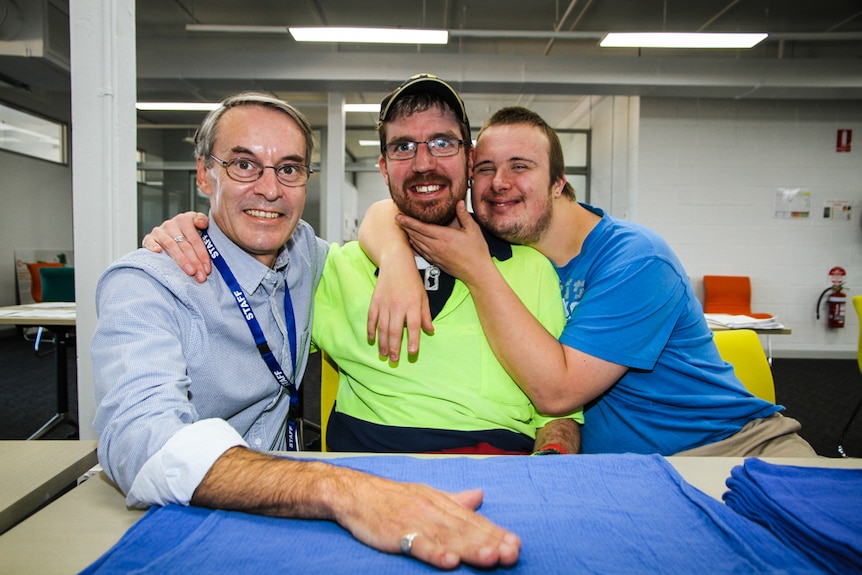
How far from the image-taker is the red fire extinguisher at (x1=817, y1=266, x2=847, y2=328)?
6703 mm

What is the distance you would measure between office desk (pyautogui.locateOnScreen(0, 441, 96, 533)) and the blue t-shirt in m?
1.18

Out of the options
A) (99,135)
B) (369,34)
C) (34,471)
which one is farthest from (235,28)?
(34,471)

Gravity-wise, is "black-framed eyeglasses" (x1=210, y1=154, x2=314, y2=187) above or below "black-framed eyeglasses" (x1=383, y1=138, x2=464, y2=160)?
below

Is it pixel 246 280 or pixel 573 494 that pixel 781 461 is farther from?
pixel 246 280

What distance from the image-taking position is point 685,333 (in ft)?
5.14

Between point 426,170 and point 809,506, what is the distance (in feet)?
3.92

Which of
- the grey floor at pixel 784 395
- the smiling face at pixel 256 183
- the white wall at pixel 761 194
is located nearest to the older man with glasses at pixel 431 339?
the smiling face at pixel 256 183

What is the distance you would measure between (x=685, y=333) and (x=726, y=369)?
0.64ft

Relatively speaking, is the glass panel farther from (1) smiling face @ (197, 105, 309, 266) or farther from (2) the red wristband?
(2) the red wristband

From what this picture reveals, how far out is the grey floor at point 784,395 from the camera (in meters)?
3.79

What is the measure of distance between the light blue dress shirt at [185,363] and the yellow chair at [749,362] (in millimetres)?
1502

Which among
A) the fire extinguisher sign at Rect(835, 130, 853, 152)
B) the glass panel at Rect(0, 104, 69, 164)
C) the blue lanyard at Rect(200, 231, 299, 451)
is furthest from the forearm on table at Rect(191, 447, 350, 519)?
the glass panel at Rect(0, 104, 69, 164)

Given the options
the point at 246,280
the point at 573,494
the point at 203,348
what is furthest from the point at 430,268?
the point at 573,494

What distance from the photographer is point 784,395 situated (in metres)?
4.95
